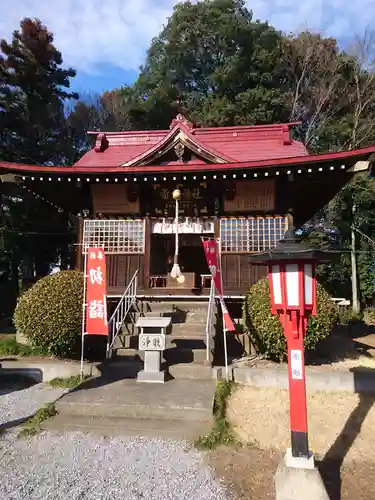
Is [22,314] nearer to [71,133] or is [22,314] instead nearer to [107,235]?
[107,235]

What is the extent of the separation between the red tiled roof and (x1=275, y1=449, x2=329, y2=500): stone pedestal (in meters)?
9.67

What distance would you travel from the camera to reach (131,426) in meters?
5.77

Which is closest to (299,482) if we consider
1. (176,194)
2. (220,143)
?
(176,194)

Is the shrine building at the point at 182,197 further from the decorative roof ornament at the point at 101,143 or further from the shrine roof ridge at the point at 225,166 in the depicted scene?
the decorative roof ornament at the point at 101,143

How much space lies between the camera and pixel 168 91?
2631 centimetres

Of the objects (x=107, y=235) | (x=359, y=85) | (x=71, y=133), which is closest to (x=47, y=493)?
(x=107, y=235)

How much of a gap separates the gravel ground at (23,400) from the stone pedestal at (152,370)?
160 centimetres

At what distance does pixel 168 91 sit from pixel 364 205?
14830 mm

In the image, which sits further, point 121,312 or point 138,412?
point 121,312

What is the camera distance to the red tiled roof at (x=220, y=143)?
42.1 ft

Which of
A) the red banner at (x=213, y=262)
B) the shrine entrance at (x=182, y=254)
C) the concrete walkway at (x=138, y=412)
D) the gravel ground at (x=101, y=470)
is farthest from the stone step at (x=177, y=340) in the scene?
the gravel ground at (x=101, y=470)

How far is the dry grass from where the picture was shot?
528cm

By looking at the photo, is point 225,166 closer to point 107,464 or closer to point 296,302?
point 296,302

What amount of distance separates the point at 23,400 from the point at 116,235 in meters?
5.95
